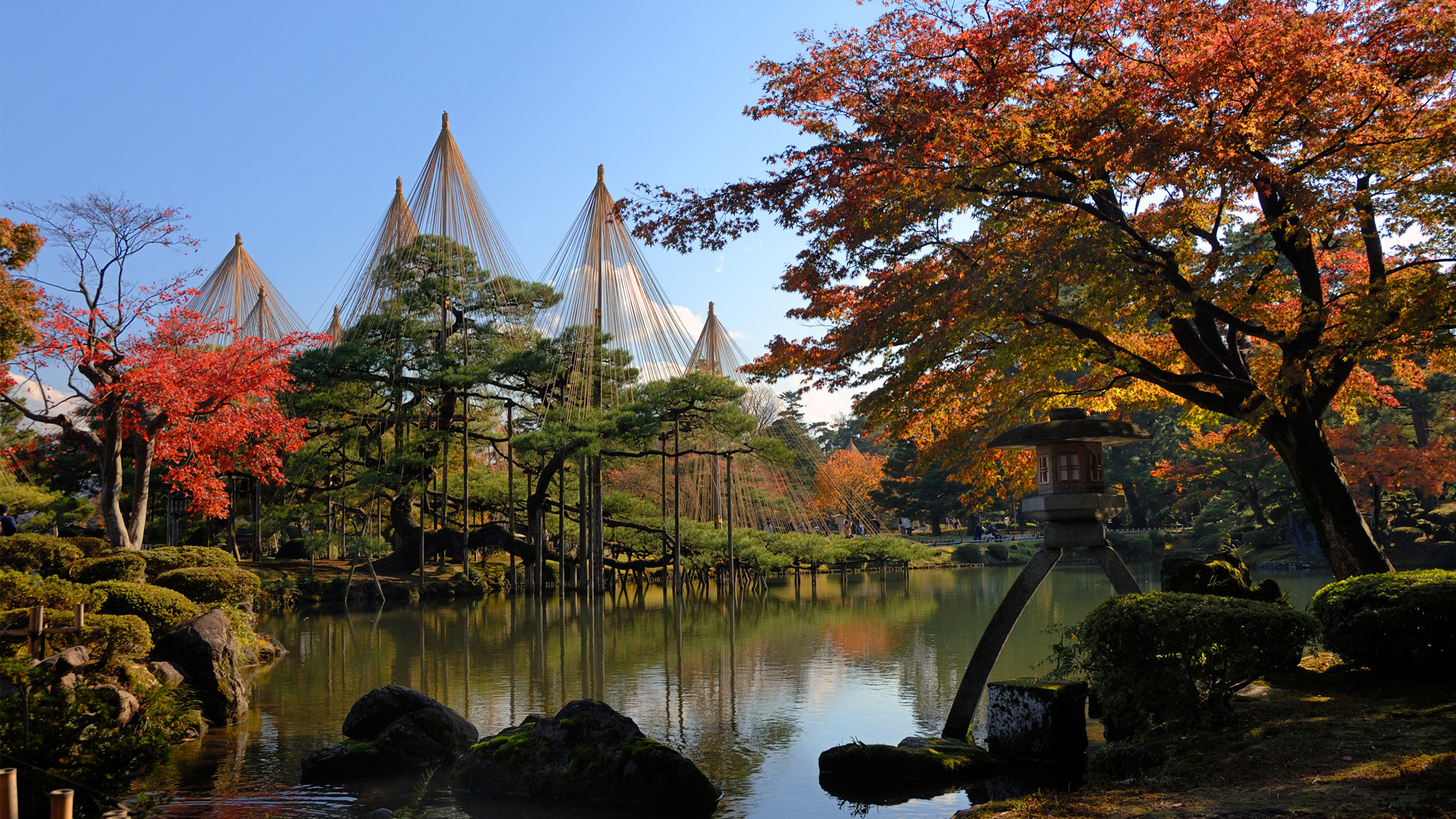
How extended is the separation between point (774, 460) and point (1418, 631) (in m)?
14.3

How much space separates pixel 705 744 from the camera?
23.5 feet

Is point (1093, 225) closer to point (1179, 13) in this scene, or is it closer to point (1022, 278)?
point (1022, 278)

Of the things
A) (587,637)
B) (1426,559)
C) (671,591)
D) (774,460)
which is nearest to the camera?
(587,637)

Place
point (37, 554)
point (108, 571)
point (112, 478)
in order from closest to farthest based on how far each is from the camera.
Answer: point (108, 571) → point (37, 554) → point (112, 478)

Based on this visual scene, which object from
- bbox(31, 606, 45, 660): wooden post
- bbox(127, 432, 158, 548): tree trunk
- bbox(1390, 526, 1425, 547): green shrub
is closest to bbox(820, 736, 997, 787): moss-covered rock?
bbox(31, 606, 45, 660): wooden post

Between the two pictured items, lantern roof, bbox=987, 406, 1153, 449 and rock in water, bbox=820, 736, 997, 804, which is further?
lantern roof, bbox=987, 406, 1153, 449

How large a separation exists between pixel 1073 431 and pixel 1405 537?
918 inches

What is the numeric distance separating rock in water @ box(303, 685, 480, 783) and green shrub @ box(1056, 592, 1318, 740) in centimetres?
467

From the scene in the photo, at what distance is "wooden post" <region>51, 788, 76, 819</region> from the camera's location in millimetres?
3104

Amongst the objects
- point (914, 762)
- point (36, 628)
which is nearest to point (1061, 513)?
point (914, 762)

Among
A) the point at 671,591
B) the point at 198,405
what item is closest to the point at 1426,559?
the point at 671,591

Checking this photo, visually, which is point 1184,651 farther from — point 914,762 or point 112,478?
point 112,478

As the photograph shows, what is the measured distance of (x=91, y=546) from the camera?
1305cm

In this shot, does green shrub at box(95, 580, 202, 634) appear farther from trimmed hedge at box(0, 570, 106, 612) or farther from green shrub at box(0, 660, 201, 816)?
green shrub at box(0, 660, 201, 816)
